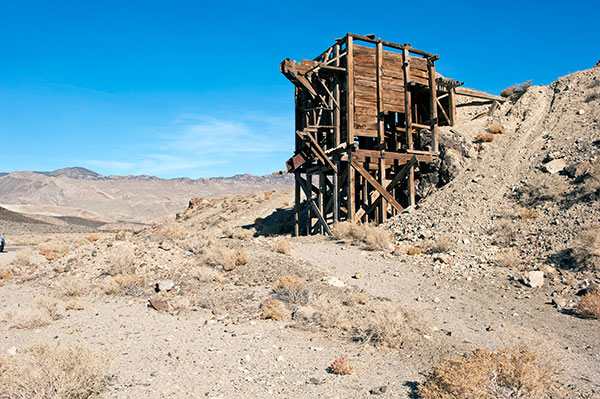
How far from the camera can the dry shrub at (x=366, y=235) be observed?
1307 cm

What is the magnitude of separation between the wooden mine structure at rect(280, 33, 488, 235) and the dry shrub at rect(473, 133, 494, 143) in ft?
5.65

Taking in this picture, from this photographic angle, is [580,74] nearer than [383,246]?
No

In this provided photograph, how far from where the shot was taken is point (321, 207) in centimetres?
1814

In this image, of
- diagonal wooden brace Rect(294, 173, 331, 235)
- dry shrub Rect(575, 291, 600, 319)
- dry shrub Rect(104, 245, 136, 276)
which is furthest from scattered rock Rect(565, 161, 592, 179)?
dry shrub Rect(104, 245, 136, 276)

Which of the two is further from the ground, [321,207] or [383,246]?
[321,207]

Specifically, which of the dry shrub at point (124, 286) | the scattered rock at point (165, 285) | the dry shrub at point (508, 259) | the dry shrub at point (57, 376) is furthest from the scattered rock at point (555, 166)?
the dry shrub at point (57, 376)

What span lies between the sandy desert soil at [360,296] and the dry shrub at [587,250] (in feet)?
0.45

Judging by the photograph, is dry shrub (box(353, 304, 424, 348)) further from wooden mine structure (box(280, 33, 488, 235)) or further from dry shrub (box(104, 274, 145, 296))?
wooden mine structure (box(280, 33, 488, 235))

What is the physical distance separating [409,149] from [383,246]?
5.85 m

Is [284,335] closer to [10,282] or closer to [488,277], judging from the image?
[488,277]

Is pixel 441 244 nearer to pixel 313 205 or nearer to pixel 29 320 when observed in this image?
pixel 313 205

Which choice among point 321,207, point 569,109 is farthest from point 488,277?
point 569,109

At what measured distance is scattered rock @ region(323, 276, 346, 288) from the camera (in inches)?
383

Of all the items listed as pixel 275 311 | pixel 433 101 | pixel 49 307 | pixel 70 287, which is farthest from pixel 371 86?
pixel 49 307
